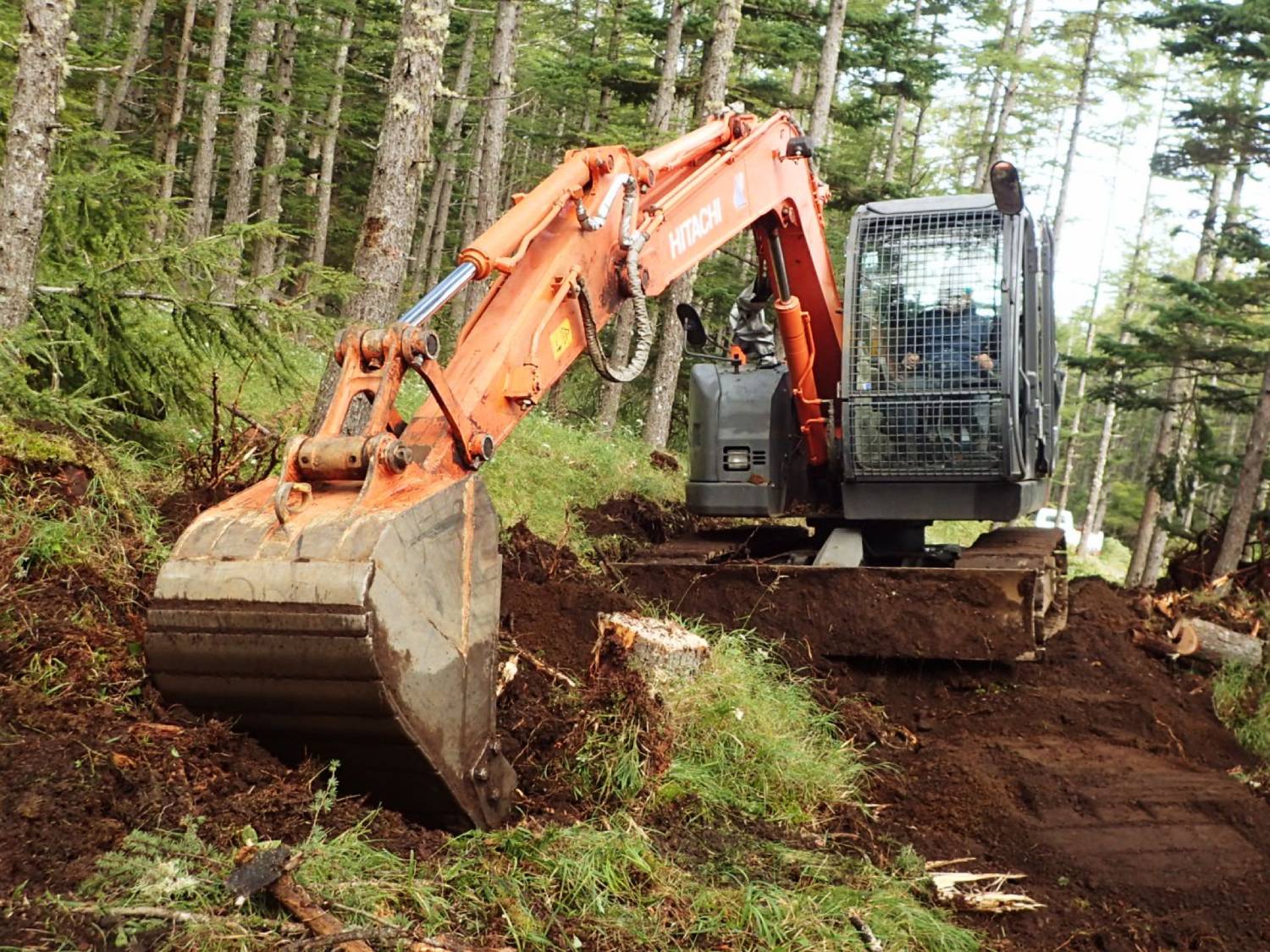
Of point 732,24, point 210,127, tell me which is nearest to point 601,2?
point 210,127

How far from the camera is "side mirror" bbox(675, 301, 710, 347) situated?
668 cm

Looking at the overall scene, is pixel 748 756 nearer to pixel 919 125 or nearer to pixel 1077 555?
pixel 1077 555

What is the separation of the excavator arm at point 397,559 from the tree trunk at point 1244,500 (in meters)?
7.97

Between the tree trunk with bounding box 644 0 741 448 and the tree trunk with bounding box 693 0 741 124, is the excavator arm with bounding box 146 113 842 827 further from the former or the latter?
the tree trunk with bounding box 693 0 741 124

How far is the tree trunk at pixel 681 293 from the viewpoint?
13.0 meters

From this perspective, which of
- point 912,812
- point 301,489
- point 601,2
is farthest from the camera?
point 601,2

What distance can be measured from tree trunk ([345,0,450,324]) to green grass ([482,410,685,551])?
6.15ft

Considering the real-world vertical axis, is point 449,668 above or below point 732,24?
below

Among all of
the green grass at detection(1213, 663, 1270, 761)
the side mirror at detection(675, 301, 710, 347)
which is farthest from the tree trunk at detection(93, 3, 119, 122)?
the green grass at detection(1213, 663, 1270, 761)

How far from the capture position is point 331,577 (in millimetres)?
3408

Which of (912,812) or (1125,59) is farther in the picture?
(1125,59)

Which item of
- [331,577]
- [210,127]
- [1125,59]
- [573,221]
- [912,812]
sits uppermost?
[1125,59]

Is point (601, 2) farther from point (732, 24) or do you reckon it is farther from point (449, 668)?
point (449, 668)

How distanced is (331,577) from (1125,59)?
110ft
